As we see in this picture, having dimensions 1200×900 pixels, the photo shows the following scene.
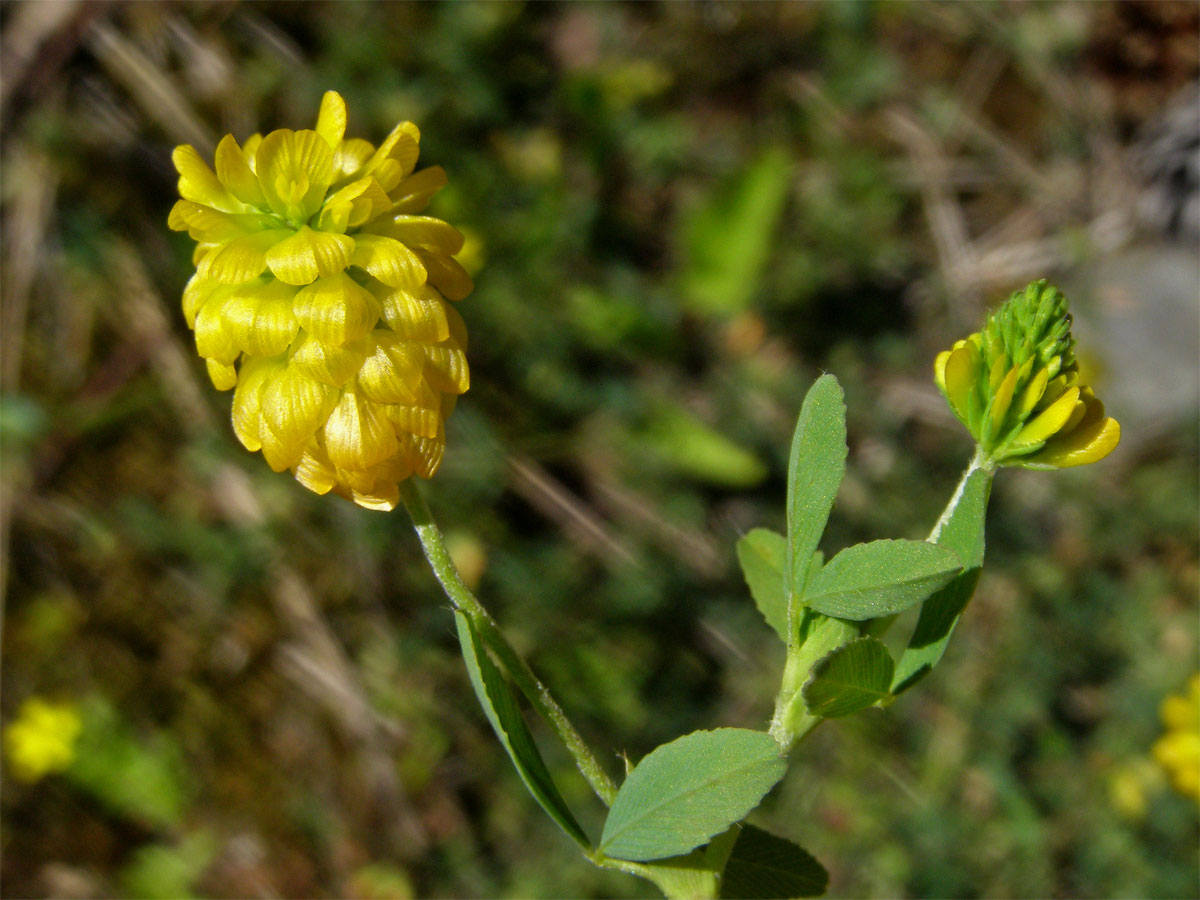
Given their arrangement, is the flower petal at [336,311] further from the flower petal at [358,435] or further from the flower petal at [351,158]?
the flower petal at [351,158]

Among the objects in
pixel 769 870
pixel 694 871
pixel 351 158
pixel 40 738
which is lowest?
pixel 40 738

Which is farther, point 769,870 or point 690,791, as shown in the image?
point 769,870

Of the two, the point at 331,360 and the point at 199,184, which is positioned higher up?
the point at 199,184

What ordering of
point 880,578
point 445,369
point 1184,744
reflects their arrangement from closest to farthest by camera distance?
point 880,578, point 445,369, point 1184,744

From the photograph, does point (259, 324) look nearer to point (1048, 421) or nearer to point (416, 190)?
point (416, 190)

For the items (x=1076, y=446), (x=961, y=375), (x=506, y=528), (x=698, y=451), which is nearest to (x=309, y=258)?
(x=961, y=375)

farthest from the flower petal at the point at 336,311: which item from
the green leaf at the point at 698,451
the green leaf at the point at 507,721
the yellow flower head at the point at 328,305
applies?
the green leaf at the point at 698,451

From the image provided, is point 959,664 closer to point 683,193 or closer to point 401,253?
point 683,193

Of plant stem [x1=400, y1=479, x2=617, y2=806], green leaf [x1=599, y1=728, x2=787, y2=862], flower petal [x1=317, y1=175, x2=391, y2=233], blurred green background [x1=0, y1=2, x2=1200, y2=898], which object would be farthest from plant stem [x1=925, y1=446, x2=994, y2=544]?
blurred green background [x1=0, y1=2, x2=1200, y2=898]
